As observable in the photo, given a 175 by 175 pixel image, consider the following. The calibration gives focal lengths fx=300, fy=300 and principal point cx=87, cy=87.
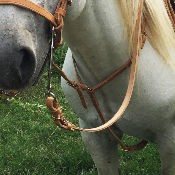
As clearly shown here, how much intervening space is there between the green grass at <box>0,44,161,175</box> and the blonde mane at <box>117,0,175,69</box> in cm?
102

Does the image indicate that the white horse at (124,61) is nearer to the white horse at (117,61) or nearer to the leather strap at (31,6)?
the white horse at (117,61)

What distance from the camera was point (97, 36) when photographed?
1308 mm

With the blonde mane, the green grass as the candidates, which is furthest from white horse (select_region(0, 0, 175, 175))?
the green grass

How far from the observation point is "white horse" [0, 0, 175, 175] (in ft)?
3.34

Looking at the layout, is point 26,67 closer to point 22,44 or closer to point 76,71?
point 22,44

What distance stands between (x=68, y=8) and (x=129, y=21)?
0.32 m

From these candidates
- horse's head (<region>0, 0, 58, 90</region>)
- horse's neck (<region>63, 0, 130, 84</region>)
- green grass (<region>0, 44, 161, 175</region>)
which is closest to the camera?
horse's head (<region>0, 0, 58, 90</region>)

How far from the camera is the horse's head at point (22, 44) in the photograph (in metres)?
0.93

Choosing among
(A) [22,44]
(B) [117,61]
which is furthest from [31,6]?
(B) [117,61]

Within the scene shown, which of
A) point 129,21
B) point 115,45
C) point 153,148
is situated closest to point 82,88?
point 115,45

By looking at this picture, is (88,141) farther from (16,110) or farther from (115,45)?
(16,110)

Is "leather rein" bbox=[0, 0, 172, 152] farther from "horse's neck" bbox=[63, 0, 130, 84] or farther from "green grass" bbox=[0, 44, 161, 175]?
"green grass" bbox=[0, 44, 161, 175]

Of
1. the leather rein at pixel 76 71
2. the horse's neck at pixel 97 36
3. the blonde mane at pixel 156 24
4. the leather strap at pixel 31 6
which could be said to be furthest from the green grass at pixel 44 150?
the leather strap at pixel 31 6

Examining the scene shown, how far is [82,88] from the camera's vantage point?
1473 millimetres
